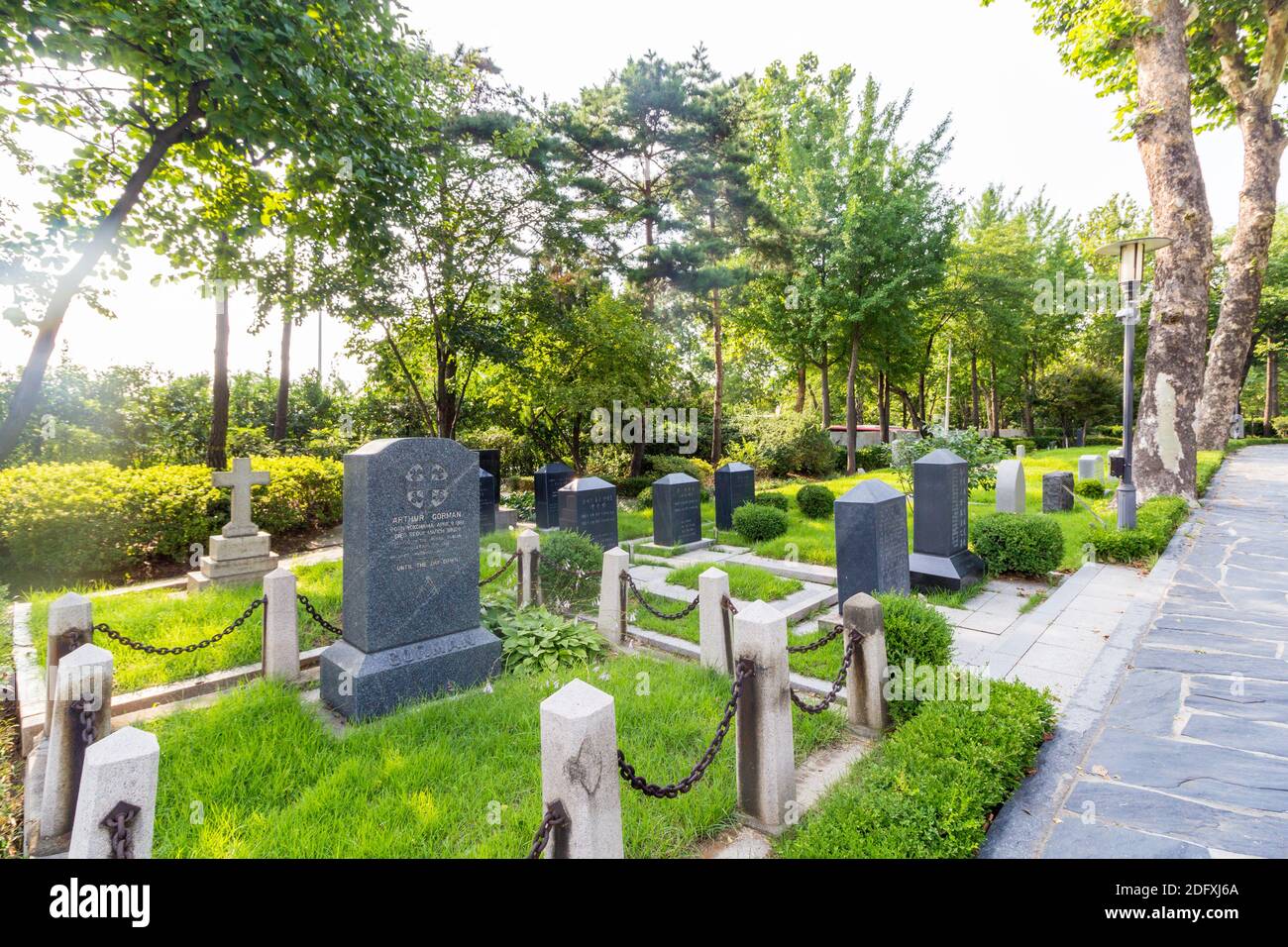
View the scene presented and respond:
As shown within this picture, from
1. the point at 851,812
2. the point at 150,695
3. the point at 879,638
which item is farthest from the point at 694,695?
the point at 150,695

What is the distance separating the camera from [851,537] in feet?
21.6

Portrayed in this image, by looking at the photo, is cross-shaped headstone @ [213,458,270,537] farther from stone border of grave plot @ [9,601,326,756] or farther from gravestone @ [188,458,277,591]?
stone border of grave plot @ [9,601,326,756]

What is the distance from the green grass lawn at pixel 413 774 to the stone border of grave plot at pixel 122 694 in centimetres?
55

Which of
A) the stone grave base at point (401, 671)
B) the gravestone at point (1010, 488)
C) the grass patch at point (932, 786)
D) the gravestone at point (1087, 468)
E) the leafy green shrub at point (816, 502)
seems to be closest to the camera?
the grass patch at point (932, 786)

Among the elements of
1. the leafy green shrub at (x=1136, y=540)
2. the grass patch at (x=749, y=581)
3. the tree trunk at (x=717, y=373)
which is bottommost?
the grass patch at (x=749, y=581)

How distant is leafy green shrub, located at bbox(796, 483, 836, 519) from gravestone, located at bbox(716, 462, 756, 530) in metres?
1.54

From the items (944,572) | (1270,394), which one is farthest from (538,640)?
(1270,394)

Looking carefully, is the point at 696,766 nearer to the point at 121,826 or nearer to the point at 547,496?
the point at 121,826

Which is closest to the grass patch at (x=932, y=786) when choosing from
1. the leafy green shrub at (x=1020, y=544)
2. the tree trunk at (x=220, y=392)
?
the leafy green shrub at (x=1020, y=544)

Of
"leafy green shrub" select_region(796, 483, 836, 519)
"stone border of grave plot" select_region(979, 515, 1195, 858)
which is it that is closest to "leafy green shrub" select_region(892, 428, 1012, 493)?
"leafy green shrub" select_region(796, 483, 836, 519)

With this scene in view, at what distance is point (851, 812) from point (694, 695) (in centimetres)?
179

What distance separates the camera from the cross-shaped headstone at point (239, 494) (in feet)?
28.7

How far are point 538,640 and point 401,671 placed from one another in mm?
1380

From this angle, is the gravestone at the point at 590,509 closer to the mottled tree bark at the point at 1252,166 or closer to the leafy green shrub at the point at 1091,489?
the leafy green shrub at the point at 1091,489
